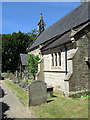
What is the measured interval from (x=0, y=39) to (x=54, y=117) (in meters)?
43.6

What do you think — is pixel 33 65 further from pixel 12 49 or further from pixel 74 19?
pixel 12 49

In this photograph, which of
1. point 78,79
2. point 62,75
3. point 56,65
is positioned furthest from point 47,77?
point 78,79

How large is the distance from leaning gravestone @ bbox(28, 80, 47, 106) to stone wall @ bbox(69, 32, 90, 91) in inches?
116

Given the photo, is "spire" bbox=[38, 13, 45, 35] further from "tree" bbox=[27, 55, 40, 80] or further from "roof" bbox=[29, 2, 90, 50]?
"tree" bbox=[27, 55, 40, 80]

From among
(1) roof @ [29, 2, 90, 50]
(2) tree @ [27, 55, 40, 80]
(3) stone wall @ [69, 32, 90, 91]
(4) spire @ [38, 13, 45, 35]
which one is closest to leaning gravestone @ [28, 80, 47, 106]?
(3) stone wall @ [69, 32, 90, 91]

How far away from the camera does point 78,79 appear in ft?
34.9

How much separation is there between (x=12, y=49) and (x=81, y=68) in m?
37.9

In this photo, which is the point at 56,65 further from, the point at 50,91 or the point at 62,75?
the point at 50,91

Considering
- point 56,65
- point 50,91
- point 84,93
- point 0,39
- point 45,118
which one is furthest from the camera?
point 0,39

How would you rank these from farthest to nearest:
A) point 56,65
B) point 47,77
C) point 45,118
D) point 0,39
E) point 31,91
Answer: point 0,39, point 47,77, point 56,65, point 31,91, point 45,118

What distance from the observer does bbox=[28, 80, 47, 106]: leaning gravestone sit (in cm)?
809

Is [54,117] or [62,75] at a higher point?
[62,75]

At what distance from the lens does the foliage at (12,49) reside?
142ft

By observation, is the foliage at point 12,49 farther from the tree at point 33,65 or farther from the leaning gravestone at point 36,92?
the leaning gravestone at point 36,92
